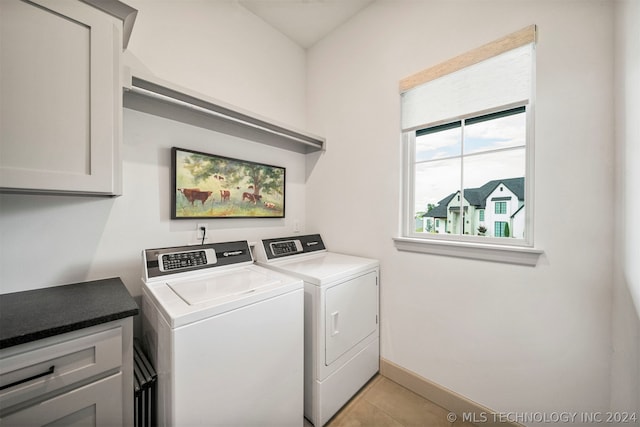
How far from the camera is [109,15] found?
3.48ft

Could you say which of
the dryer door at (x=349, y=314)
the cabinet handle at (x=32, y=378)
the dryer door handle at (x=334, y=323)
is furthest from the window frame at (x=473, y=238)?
the cabinet handle at (x=32, y=378)

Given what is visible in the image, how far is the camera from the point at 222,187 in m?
1.84

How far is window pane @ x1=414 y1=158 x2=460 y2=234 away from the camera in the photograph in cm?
165

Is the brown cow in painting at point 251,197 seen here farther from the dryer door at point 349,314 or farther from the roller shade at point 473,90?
the roller shade at point 473,90

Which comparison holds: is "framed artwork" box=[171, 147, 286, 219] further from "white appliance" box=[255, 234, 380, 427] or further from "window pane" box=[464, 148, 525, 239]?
"window pane" box=[464, 148, 525, 239]

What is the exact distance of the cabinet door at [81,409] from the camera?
775mm

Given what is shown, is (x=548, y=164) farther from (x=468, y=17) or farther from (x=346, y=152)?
(x=346, y=152)

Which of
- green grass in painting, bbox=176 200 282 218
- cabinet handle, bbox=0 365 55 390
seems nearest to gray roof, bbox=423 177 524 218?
green grass in painting, bbox=176 200 282 218

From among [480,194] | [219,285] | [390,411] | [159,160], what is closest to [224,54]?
[159,160]

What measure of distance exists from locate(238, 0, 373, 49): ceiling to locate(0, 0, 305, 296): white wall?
0.29 ft

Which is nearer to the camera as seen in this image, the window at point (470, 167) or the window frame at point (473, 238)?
the window frame at point (473, 238)

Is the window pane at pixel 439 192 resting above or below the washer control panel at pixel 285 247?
above

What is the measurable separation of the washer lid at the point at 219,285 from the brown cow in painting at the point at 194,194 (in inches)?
22.5

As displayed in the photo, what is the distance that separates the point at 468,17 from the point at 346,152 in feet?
3.80
